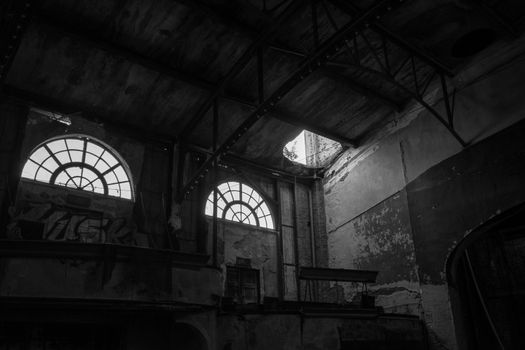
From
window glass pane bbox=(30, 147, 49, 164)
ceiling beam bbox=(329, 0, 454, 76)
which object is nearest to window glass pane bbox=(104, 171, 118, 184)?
window glass pane bbox=(30, 147, 49, 164)

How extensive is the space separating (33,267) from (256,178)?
320 inches

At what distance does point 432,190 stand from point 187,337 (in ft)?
22.6

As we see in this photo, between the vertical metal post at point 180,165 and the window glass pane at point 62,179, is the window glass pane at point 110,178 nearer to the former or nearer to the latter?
the window glass pane at point 62,179

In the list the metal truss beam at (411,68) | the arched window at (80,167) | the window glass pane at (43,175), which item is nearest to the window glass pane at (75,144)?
the arched window at (80,167)

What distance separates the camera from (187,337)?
8984 millimetres

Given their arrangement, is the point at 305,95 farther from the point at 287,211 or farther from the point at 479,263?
the point at 479,263

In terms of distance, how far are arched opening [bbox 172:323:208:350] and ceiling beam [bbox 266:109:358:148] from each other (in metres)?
6.43

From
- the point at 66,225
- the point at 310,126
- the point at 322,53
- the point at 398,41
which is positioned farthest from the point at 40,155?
the point at 398,41

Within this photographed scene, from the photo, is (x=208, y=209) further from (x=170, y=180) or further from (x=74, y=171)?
(x=74, y=171)

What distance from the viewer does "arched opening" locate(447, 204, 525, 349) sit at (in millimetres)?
10297

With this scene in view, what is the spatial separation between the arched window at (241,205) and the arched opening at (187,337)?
459 centimetres

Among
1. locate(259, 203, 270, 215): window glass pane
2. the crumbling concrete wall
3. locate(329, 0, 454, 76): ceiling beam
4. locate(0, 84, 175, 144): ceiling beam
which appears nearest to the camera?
the crumbling concrete wall

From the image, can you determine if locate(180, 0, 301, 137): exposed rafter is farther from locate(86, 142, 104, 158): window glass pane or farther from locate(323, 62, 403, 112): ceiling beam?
locate(86, 142, 104, 158): window glass pane

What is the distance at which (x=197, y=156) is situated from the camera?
13.5 m
